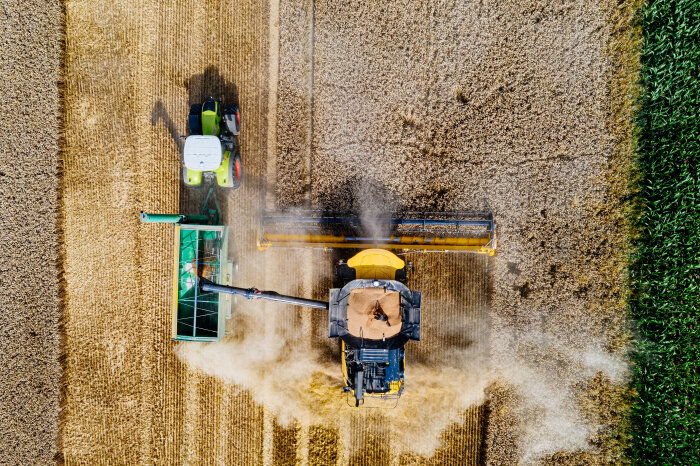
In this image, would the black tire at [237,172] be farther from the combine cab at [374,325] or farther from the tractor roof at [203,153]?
the combine cab at [374,325]

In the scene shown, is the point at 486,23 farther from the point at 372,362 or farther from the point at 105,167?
the point at 105,167

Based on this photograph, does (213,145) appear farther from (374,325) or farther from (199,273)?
Result: (374,325)

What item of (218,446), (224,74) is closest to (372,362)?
(218,446)

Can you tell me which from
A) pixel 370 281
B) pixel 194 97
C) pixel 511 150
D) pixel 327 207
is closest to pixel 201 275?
pixel 327 207

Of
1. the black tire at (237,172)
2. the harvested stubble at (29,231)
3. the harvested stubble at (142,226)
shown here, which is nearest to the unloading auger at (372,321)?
the black tire at (237,172)

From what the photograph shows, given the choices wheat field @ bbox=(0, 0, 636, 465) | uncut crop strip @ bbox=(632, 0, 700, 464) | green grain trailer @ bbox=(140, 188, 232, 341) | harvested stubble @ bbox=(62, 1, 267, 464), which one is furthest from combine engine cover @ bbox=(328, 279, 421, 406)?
uncut crop strip @ bbox=(632, 0, 700, 464)

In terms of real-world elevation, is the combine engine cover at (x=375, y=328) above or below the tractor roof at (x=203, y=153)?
below
